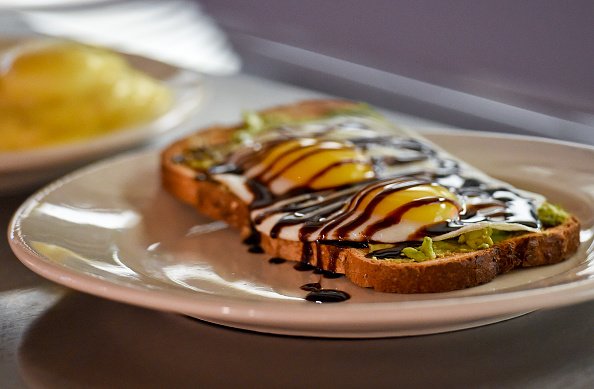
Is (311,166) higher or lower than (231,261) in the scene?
higher

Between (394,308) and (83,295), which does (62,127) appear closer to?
(83,295)

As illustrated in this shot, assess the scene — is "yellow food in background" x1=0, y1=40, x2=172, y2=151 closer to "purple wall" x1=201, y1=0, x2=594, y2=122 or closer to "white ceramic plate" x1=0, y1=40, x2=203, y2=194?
"white ceramic plate" x1=0, y1=40, x2=203, y2=194

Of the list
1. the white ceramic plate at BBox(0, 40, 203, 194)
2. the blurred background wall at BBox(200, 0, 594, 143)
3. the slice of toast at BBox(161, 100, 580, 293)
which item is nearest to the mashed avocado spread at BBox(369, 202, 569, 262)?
the slice of toast at BBox(161, 100, 580, 293)

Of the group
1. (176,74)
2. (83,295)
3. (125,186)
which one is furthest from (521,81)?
(83,295)

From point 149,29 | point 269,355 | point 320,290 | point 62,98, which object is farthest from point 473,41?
point 269,355

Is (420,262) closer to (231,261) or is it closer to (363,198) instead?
(363,198)

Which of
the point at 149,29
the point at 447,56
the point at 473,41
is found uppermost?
the point at 473,41
